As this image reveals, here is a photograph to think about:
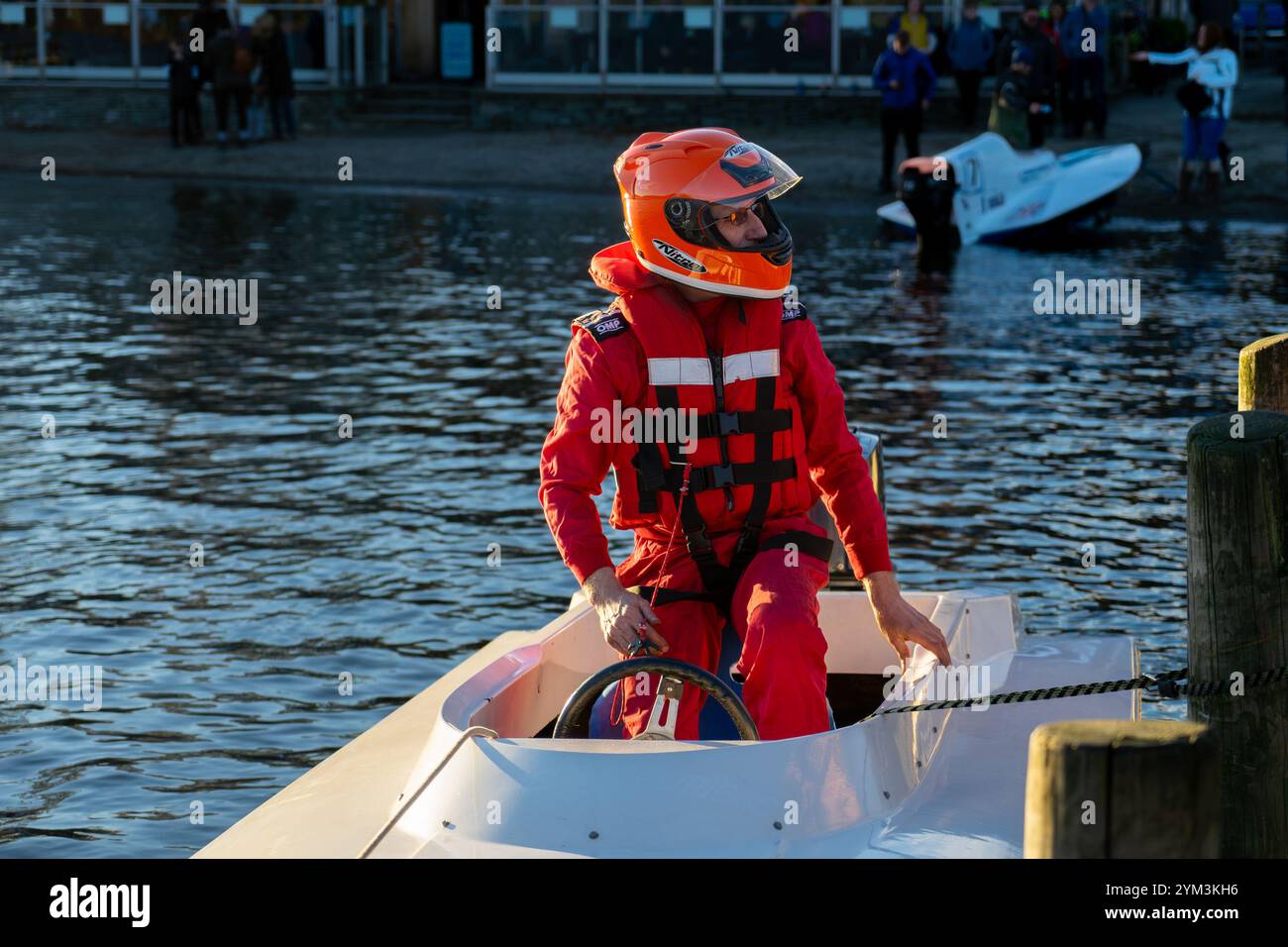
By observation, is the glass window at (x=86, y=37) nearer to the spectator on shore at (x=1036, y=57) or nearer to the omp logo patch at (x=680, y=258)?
the spectator on shore at (x=1036, y=57)

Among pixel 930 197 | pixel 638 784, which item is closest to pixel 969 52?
pixel 930 197

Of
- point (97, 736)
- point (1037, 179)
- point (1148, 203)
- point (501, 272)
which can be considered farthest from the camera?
point (1148, 203)

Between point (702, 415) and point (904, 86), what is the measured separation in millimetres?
18761

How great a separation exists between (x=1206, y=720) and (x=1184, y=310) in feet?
40.4

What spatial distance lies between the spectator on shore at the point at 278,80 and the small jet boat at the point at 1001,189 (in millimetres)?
11632

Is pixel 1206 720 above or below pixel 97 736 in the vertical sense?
above

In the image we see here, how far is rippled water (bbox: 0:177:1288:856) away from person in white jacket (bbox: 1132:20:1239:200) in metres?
1.77

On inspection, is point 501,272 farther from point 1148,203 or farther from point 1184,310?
point 1148,203

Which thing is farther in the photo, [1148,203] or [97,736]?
[1148,203]

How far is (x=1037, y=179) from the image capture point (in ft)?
68.4
